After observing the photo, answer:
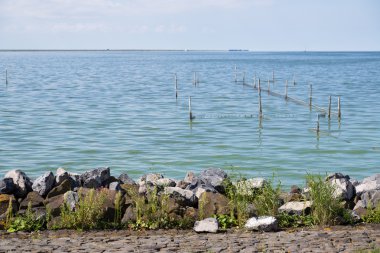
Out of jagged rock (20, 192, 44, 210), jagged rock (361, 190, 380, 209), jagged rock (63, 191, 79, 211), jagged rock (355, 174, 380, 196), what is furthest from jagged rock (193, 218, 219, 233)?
jagged rock (355, 174, 380, 196)

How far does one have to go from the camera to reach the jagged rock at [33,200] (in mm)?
13789

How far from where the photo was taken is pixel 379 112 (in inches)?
1937

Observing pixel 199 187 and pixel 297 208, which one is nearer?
pixel 297 208

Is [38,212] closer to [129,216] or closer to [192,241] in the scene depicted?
[129,216]

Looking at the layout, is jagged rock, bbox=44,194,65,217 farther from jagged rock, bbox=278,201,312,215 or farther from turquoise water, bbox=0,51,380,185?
turquoise water, bbox=0,51,380,185

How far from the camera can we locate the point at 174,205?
1325 cm

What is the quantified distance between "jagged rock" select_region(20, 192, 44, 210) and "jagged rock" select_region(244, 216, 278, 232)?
4.35 meters

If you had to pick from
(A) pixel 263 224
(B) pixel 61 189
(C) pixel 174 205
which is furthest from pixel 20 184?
(A) pixel 263 224

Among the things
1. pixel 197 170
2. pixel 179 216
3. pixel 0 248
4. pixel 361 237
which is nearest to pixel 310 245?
pixel 361 237

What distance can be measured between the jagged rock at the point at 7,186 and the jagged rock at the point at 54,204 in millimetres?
1127

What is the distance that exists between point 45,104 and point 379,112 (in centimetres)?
2644

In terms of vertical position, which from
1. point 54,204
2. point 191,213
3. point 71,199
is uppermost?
point 71,199

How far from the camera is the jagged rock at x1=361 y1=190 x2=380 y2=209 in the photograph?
45.8 feet

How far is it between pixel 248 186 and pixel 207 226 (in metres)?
2.48
